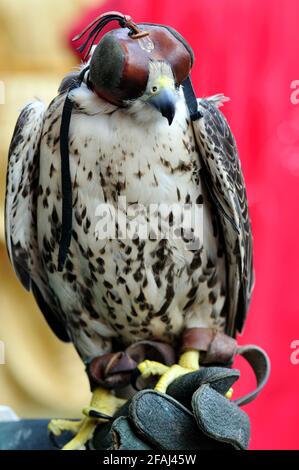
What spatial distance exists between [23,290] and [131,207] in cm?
76

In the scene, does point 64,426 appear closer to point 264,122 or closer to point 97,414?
point 97,414

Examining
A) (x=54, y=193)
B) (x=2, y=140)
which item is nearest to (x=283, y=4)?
(x=2, y=140)

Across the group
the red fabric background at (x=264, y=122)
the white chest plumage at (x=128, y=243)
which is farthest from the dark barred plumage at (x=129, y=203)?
the red fabric background at (x=264, y=122)

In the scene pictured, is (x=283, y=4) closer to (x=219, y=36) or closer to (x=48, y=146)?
(x=219, y=36)

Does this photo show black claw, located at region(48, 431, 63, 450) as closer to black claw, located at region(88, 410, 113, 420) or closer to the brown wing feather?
black claw, located at region(88, 410, 113, 420)

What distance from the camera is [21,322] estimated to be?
1.71 metres

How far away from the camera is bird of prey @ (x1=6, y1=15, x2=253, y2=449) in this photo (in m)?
0.93

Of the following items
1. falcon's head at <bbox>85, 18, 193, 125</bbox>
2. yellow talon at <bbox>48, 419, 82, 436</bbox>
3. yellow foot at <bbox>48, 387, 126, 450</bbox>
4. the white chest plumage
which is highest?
falcon's head at <bbox>85, 18, 193, 125</bbox>

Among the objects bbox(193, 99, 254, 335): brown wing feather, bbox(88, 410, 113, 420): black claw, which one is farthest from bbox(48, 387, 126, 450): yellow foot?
bbox(193, 99, 254, 335): brown wing feather

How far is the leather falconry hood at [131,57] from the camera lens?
0.85 metres

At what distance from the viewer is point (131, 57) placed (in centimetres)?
85

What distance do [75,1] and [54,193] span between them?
72 cm

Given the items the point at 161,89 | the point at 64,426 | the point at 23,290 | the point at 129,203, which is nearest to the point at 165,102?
the point at 161,89

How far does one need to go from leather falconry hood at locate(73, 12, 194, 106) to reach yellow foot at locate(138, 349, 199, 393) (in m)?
0.41
